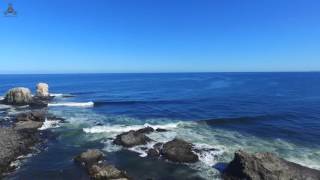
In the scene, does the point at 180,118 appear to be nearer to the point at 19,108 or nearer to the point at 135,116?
the point at 135,116

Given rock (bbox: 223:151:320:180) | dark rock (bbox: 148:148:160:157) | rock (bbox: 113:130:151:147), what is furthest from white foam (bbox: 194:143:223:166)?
rock (bbox: 113:130:151:147)

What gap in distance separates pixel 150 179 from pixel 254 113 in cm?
4170

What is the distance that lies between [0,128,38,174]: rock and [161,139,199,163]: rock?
58.0 ft

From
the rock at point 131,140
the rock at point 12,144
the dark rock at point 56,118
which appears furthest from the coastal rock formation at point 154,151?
the dark rock at point 56,118

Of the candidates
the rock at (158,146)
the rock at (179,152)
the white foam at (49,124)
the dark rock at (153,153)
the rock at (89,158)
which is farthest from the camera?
the white foam at (49,124)

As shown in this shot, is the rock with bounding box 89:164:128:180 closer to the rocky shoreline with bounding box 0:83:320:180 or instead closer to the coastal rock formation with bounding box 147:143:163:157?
the rocky shoreline with bounding box 0:83:320:180

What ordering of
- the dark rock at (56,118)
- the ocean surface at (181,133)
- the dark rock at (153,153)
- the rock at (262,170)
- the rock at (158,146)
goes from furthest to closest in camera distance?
the dark rock at (56,118), the rock at (158,146), the dark rock at (153,153), the ocean surface at (181,133), the rock at (262,170)

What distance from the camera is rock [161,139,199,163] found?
35.1m

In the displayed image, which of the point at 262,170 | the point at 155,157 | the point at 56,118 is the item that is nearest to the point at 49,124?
the point at 56,118

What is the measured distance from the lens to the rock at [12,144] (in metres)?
34.5

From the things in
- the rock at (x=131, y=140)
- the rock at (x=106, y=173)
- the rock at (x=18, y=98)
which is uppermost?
the rock at (x=18, y=98)

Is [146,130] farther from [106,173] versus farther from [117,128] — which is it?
[106,173]

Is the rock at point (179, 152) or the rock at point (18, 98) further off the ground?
the rock at point (18, 98)

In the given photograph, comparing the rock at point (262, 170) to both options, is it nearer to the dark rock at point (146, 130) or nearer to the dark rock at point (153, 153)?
the dark rock at point (153, 153)
